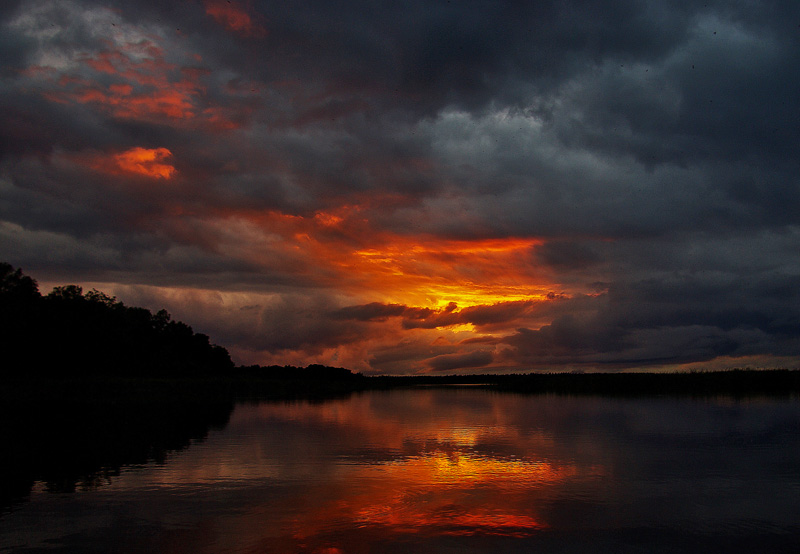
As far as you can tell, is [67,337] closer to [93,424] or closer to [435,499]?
[93,424]

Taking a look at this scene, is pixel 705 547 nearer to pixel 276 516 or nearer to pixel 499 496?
pixel 499 496

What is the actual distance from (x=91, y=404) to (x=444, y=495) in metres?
56.8

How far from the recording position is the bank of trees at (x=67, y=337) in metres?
86.6

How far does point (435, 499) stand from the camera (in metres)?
23.2

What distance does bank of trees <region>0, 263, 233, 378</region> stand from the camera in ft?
284

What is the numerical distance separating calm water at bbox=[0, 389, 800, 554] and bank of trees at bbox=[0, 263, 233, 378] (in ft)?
194

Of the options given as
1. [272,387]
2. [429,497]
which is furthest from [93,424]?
[272,387]

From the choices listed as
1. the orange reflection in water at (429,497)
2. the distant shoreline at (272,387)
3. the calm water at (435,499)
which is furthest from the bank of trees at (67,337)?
the orange reflection in water at (429,497)

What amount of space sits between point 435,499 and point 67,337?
8579cm

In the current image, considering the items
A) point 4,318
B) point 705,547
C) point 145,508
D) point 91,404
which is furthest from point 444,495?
point 4,318

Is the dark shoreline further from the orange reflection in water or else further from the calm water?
Result: the orange reflection in water

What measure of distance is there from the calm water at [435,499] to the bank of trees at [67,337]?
194 ft

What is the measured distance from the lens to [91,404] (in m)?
68.2

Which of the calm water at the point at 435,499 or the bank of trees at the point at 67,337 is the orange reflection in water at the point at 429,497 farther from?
the bank of trees at the point at 67,337
